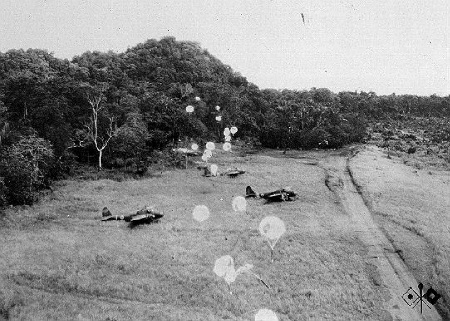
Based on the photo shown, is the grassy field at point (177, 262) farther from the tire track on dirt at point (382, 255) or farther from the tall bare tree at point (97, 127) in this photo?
the tall bare tree at point (97, 127)

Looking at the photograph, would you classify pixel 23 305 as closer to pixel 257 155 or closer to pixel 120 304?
pixel 120 304

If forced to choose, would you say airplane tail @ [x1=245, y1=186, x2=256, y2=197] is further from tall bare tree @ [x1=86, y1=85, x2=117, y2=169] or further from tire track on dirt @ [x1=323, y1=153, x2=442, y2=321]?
tall bare tree @ [x1=86, y1=85, x2=117, y2=169]

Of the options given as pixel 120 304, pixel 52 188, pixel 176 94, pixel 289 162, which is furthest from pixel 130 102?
pixel 120 304

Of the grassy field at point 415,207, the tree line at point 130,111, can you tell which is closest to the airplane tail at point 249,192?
the grassy field at point 415,207

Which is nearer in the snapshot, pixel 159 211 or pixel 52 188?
pixel 159 211

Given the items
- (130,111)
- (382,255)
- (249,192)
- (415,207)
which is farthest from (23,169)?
(415,207)

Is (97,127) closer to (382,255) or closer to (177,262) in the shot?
(177,262)

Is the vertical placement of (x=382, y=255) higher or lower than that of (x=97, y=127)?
lower
